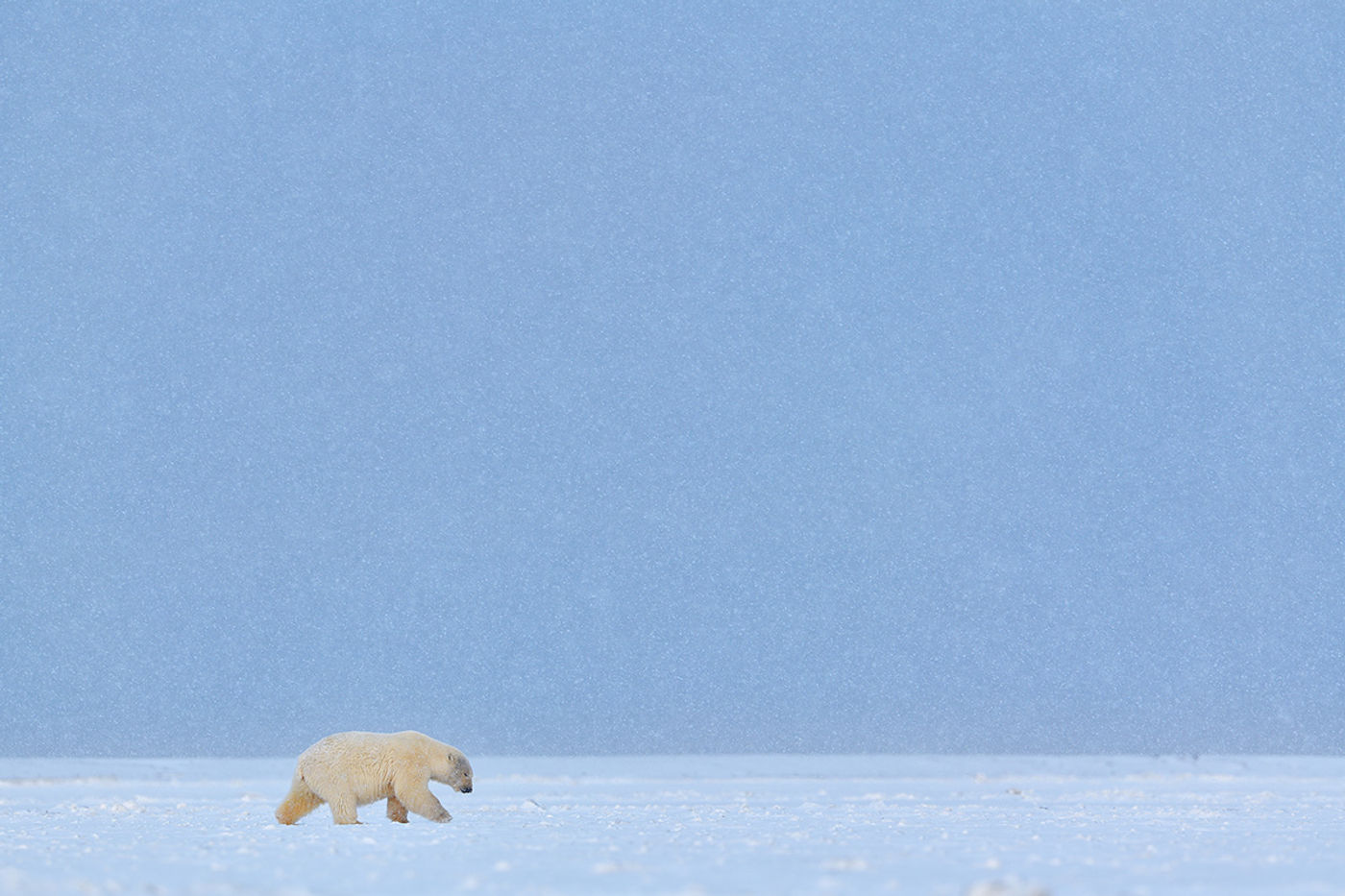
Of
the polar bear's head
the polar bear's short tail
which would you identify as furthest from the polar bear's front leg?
the polar bear's short tail

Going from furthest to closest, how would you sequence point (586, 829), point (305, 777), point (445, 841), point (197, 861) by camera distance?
1. point (305, 777)
2. point (586, 829)
3. point (445, 841)
4. point (197, 861)

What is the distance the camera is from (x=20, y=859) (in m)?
6.07

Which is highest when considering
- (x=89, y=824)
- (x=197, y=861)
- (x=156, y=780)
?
(x=156, y=780)

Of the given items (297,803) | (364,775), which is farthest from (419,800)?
(297,803)

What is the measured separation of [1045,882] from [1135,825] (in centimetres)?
338

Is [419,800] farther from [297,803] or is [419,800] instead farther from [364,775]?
[297,803]

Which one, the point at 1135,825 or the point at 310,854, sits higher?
the point at 1135,825

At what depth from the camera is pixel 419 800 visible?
9.00 metres

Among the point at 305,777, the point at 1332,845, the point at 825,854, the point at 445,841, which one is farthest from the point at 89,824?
the point at 1332,845

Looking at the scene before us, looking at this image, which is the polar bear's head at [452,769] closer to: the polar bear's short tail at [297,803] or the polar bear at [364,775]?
the polar bear at [364,775]

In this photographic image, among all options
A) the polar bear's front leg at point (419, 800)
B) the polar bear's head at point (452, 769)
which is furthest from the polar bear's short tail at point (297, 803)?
the polar bear's head at point (452, 769)

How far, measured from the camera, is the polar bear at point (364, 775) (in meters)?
9.02

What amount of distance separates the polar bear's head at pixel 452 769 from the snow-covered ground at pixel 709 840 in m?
0.33

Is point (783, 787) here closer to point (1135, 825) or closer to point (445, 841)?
point (1135, 825)
